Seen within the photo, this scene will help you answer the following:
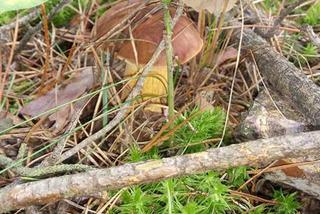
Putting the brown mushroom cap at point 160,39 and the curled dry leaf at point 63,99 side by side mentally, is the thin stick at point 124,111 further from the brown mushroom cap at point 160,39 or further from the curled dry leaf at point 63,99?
the curled dry leaf at point 63,99

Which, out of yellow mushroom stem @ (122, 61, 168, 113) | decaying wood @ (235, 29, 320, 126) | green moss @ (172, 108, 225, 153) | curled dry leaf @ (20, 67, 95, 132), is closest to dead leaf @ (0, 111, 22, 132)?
curled dry leaf @ (20, 67, 95, 132)

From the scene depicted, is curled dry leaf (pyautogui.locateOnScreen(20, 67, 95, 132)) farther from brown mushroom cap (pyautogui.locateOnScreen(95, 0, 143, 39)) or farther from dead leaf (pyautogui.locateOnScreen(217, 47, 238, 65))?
dead leaf (pyautogui.locateOnScreen(217, 47, 238, 65))

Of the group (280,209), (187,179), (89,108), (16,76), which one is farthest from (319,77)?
(16,76)

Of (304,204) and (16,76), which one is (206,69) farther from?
(16,76)

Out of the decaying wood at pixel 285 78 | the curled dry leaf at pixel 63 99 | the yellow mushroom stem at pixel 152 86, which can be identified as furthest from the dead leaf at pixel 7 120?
the decaying wood at pixel 285 78

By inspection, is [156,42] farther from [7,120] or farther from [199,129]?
[7,120]

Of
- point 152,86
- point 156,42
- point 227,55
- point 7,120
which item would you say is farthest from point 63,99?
point 227,55
